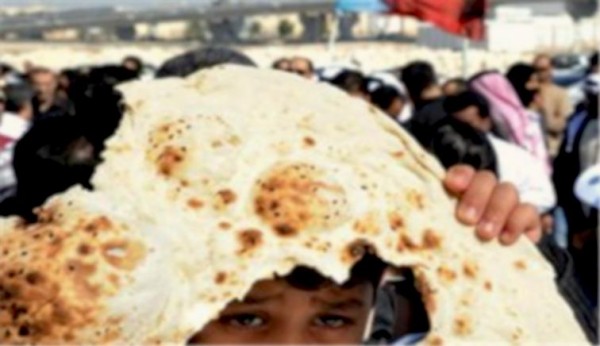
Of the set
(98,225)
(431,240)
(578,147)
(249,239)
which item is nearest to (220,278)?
(249,239)

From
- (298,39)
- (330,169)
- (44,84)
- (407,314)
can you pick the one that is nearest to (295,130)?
(330,169)

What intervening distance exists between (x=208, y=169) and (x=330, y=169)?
132 mm

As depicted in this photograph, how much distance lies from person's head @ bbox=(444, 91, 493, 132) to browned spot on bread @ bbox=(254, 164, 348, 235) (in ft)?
17.2

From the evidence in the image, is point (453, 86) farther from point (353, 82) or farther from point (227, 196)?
point (227, 196)

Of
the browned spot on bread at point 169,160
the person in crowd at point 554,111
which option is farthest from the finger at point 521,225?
the person in crowd at point 554,111

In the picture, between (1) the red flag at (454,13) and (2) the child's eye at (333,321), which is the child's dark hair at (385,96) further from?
(2) the child's eye at (333,321)

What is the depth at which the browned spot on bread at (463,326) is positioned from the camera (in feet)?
6.83

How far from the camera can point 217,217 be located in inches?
75.8

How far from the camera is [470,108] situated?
24.1 feet

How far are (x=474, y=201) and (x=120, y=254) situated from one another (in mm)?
496

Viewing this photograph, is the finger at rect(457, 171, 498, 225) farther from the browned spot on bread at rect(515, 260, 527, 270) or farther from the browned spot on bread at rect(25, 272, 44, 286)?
the browned spot on bread at rect(25, 272, 44, 286)

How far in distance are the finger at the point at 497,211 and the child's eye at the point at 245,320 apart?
291 mm

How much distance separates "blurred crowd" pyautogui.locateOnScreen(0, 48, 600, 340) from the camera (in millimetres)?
2150

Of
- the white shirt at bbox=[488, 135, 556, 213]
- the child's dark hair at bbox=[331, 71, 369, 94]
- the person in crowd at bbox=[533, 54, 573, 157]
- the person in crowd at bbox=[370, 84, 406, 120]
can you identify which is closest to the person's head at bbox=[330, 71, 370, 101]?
the child's dark hair at bbox=[331, 71, 369, 94]
